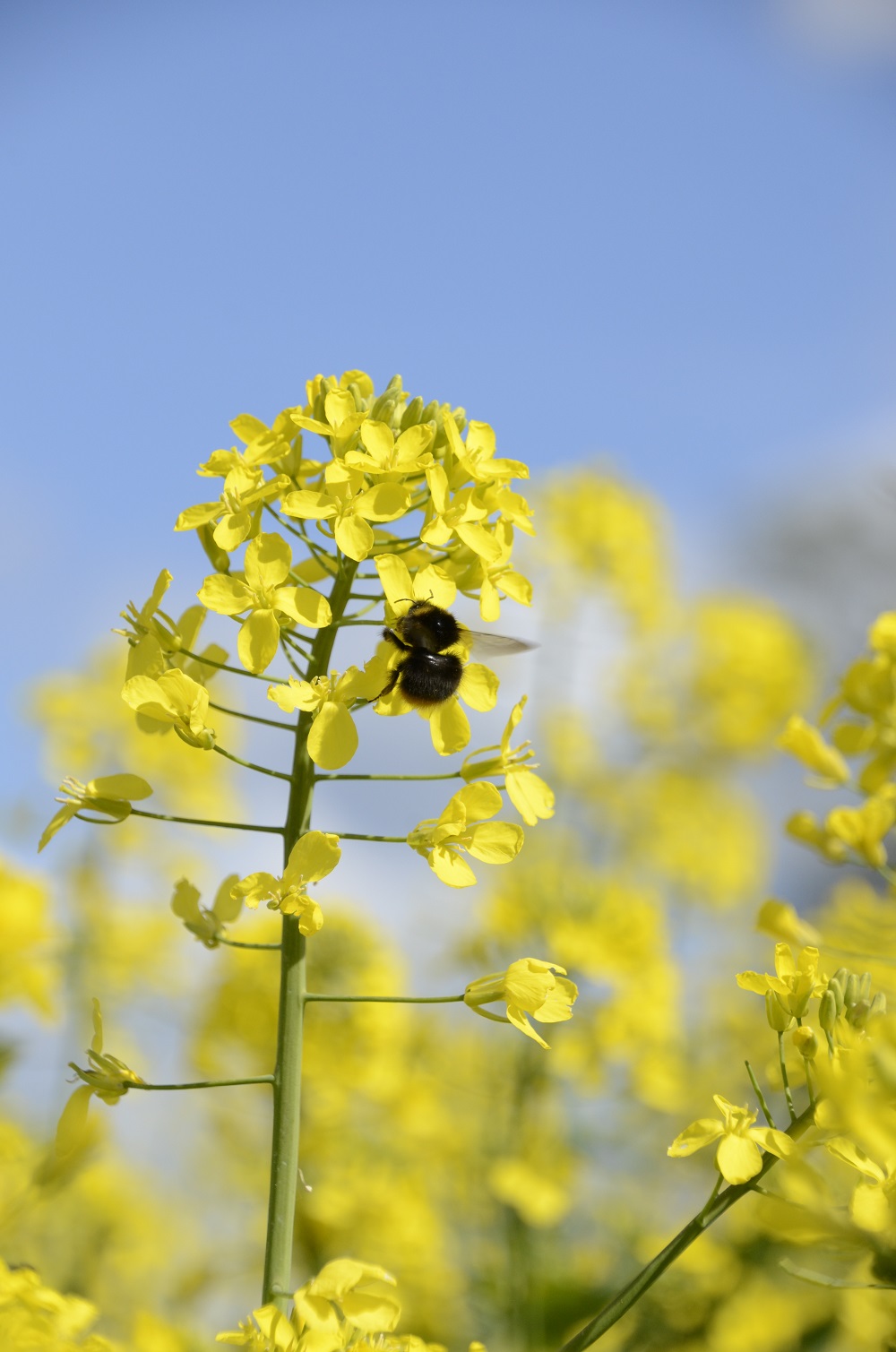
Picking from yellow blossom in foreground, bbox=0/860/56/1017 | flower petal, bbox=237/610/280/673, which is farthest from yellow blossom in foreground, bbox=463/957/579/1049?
yellow blossom in foreground, bbox=0/860/56/1017

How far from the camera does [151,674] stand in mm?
1419

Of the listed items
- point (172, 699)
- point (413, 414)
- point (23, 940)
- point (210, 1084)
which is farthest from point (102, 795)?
point (23, 940)

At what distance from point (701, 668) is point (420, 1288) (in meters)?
4.17

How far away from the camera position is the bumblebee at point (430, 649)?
1.57 metres

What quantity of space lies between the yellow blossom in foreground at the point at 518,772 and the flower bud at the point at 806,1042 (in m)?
0.37

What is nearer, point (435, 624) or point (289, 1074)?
point (289, 1074)

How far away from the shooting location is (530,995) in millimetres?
1401

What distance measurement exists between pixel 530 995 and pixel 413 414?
0.73 metres

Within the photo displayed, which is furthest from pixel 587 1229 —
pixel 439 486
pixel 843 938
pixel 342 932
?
pixel 439 486

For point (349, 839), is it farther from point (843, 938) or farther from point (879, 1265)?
point (843, 938)

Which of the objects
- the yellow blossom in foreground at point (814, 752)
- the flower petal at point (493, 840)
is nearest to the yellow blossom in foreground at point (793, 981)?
the flower petal at point (493, 840)

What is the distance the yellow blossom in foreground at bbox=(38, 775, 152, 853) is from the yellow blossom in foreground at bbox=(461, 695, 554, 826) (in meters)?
0.41

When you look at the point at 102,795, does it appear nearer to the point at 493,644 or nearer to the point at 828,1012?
the point at 493,644

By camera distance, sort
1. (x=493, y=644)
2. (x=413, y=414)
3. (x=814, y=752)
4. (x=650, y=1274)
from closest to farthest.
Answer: (x=650, y=1274)
(x=413, y=414)
(x=493, y=644)
(x=814, y=752)
